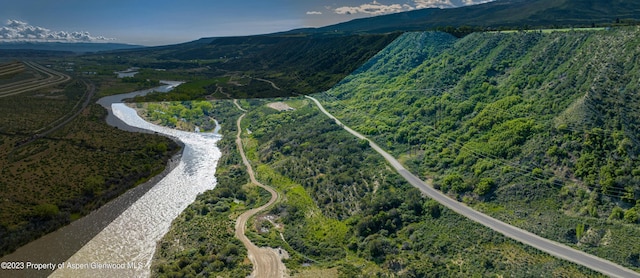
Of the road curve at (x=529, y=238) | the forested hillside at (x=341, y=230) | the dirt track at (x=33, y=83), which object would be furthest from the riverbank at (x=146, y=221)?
the dirt track at (x=33, y=83)

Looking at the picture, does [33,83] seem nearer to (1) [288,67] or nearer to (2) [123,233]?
(2) [123,233]

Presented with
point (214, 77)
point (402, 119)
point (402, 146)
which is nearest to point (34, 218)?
point (402, 146)

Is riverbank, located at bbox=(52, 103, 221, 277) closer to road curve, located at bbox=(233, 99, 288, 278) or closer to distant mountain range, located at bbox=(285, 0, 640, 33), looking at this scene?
road curve, located at bbox=(233, 99, 288, 278)

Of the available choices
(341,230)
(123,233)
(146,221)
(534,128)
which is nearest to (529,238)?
(534,128)

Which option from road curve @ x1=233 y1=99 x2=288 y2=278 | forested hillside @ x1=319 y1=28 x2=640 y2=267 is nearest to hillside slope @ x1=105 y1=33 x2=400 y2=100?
forested hillside @ x1=319 y1=28 x2=640 y2=267

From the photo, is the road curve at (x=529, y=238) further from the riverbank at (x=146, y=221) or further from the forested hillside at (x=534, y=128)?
the riverbank at (x=146, y=221)

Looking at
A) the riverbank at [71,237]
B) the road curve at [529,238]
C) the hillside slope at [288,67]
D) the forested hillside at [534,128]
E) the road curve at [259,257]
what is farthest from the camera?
the hillside slope at [288,67]

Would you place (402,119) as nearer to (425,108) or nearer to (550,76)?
(425,108)
